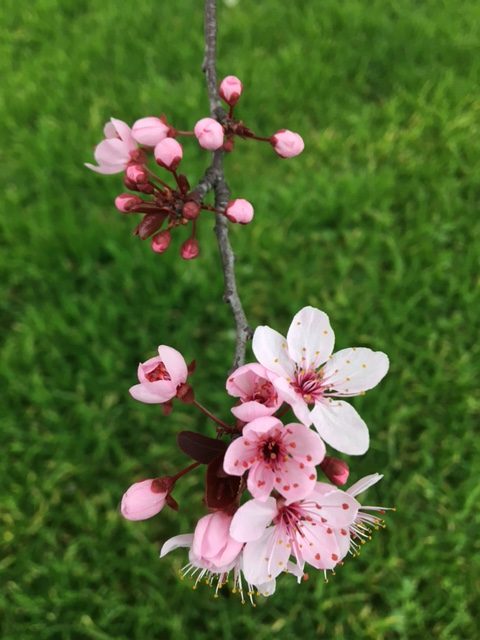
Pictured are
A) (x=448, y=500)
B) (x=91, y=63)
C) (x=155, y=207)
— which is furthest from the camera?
(x=91, y=63)

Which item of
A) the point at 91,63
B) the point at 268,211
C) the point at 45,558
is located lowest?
the point at 45,558

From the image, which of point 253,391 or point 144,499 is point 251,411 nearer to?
point 253,391

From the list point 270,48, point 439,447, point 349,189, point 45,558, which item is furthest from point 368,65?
point 45,558

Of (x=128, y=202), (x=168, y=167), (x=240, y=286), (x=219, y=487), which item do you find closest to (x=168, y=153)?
(x=168, y=167)

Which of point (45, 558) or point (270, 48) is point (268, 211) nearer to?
point (270, 48)

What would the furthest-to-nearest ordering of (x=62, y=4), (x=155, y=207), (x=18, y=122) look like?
(x=62, y=4), (x=18, y=122), (x=155, y=207)

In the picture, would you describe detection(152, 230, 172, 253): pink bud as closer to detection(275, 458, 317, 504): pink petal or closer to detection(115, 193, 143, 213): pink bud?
detection(115, 193, 143, 213): pink bud

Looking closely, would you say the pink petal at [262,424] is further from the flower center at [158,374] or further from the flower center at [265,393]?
the flower center at [158,374]
